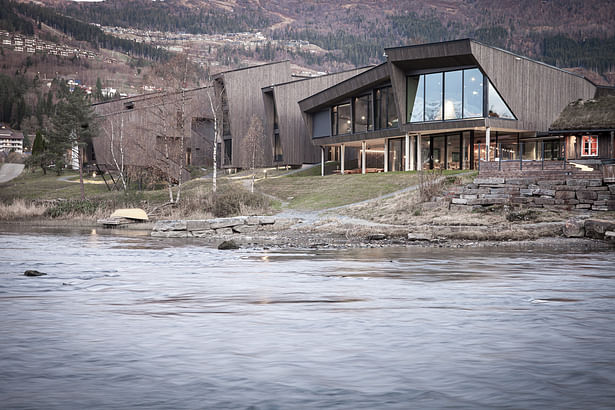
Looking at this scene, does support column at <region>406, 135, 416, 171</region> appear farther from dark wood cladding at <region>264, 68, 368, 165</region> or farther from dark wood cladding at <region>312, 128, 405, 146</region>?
dark wood cladding at <region>264, 68, 368, 165</region>

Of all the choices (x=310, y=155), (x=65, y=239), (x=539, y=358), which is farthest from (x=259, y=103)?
(x=539, y=358)

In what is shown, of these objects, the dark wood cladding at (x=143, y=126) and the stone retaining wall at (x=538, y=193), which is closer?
the stone retaining wall at (x=538, y=193)

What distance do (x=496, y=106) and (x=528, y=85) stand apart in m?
3.89

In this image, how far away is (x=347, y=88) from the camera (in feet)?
164

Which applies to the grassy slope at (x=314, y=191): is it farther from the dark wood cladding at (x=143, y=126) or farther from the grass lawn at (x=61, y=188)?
the dark wood cladding at (x=143, y=126)

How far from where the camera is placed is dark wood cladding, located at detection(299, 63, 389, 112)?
151 ft

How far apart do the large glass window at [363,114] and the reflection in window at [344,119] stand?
43.0 inches

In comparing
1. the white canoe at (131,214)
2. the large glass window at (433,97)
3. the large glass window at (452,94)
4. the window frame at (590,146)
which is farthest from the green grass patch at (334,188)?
the window frame at (590,146)

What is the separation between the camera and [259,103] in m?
63.5

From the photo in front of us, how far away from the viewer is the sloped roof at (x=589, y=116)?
4447 cm

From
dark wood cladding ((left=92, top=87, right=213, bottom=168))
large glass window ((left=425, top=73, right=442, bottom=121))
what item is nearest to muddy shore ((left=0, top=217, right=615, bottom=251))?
dark wood cladding ((left=92, top=87, right=213, bottom=168))

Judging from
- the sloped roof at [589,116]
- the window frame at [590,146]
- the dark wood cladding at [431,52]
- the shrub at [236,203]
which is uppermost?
the dark wood cladding at [431,52]

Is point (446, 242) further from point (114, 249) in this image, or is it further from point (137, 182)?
point (137, 182)

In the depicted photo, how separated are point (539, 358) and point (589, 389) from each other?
1.04 meters
